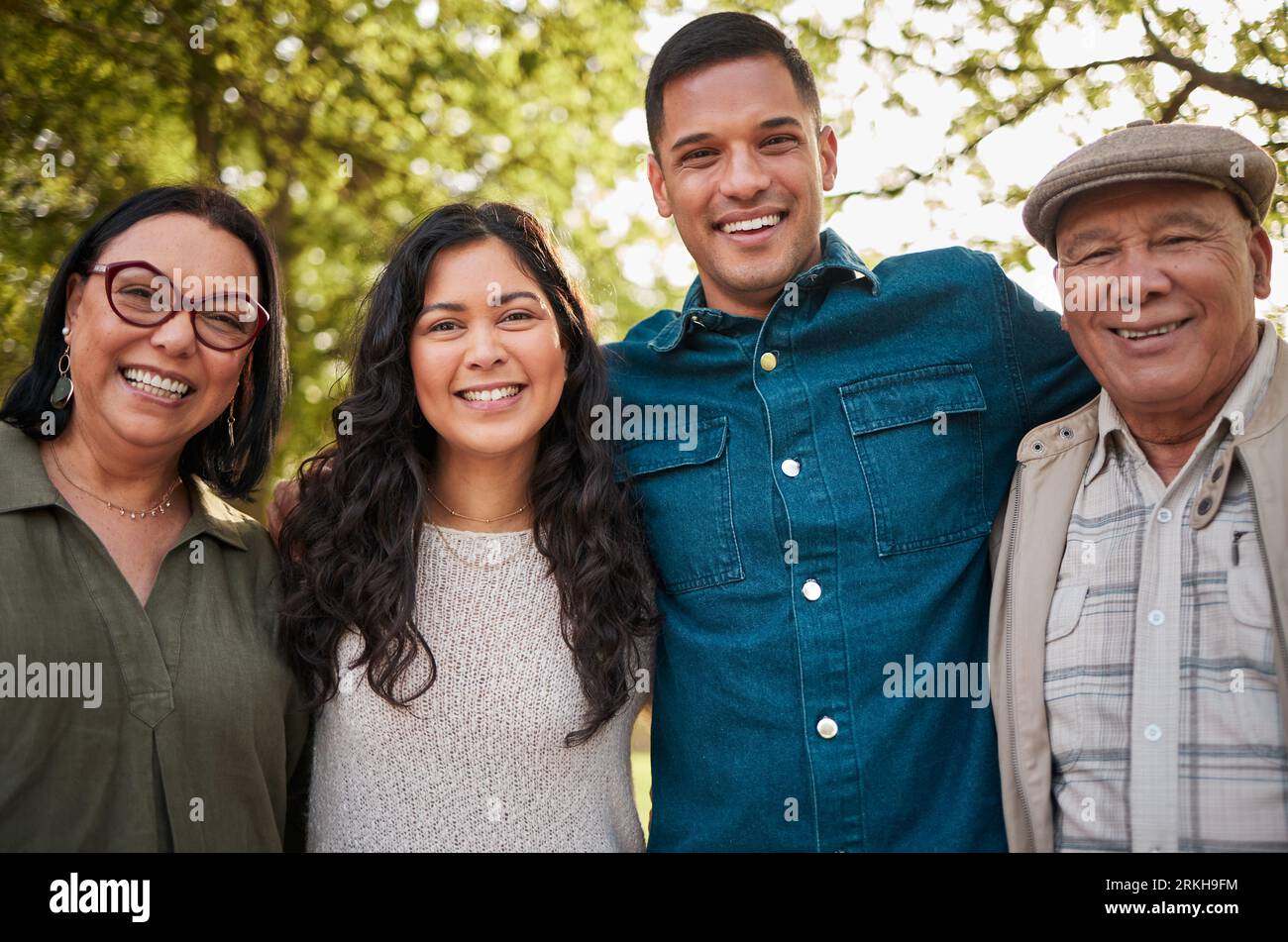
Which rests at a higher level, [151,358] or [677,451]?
[151,358]

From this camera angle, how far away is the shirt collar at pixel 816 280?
12.0 feet

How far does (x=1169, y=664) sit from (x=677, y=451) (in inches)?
60.6

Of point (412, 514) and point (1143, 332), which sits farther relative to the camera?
point (412, 514)

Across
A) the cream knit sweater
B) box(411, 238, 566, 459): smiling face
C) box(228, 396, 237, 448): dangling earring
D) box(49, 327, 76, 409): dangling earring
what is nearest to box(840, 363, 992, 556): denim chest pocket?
box(411, 238, 566, 459): smiling face

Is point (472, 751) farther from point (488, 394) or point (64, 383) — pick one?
point (64, 383)

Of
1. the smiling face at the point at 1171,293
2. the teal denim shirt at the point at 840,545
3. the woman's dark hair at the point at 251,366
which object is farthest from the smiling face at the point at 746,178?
the woman's dark hair at the point at 251,366

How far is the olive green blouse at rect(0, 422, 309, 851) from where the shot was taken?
2926 millimetres

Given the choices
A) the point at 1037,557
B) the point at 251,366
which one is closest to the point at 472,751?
the point at 251,366

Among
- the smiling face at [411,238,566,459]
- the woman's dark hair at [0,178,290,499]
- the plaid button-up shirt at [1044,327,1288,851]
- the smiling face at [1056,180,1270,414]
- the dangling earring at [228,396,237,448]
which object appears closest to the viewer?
the plaid button-up shirt at [1044,327,1288,851]

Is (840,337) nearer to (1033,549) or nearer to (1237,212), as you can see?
(1033,549)

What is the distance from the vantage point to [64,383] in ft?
11.1

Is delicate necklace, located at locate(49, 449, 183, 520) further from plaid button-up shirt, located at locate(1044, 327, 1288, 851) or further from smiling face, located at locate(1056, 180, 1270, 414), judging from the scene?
smiling face, located at locate(1056, 180, 1270, 414)

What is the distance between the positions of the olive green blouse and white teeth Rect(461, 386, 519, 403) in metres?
0.88

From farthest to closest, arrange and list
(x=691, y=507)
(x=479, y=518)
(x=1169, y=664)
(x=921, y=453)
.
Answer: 1. (x=479, y=518)
2. (x=691, y=507)
3. (x=921, y=453)
4. (x=1169, y=664)
